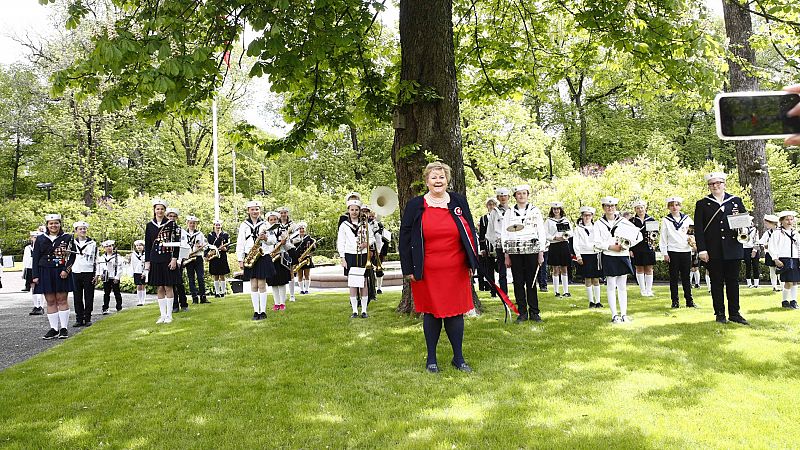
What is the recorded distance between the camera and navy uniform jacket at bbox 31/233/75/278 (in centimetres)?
950

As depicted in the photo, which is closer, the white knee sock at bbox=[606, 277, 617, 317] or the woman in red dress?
the woman in red dress

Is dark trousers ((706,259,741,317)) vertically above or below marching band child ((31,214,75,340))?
below

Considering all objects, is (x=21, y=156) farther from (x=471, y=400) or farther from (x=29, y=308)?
(x=471, y=400)

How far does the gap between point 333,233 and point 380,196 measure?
24172 millimetres

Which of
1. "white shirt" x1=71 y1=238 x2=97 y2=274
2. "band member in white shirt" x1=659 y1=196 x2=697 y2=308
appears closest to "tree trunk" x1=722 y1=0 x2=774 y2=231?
"band member in white shirt" x1=659 y1=196 x2=697 y2=308

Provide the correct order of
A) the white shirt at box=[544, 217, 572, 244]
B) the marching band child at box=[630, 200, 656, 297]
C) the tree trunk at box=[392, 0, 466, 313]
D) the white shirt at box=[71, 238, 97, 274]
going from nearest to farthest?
the tree trunk at box=[392, 0, 466, 313] → the white shirt at box=[71, 238, 97, 274] → the marching band child at box=[630, 200, 656, 297] → the white shirt at box=[544, 217, 572, 244]

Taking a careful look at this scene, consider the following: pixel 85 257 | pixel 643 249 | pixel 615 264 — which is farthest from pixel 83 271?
pixel 643 249

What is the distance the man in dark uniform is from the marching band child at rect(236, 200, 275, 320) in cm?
762

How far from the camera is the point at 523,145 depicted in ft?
94.4

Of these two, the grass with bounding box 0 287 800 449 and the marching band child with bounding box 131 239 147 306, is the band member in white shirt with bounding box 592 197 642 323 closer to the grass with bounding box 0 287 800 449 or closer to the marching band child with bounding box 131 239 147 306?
the grass with bounding box 0 287 800 449

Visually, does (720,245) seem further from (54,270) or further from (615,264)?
(54,270)

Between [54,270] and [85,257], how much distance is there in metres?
1.76

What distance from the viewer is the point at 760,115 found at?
80.3 inches

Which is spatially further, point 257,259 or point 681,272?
point 257,259
